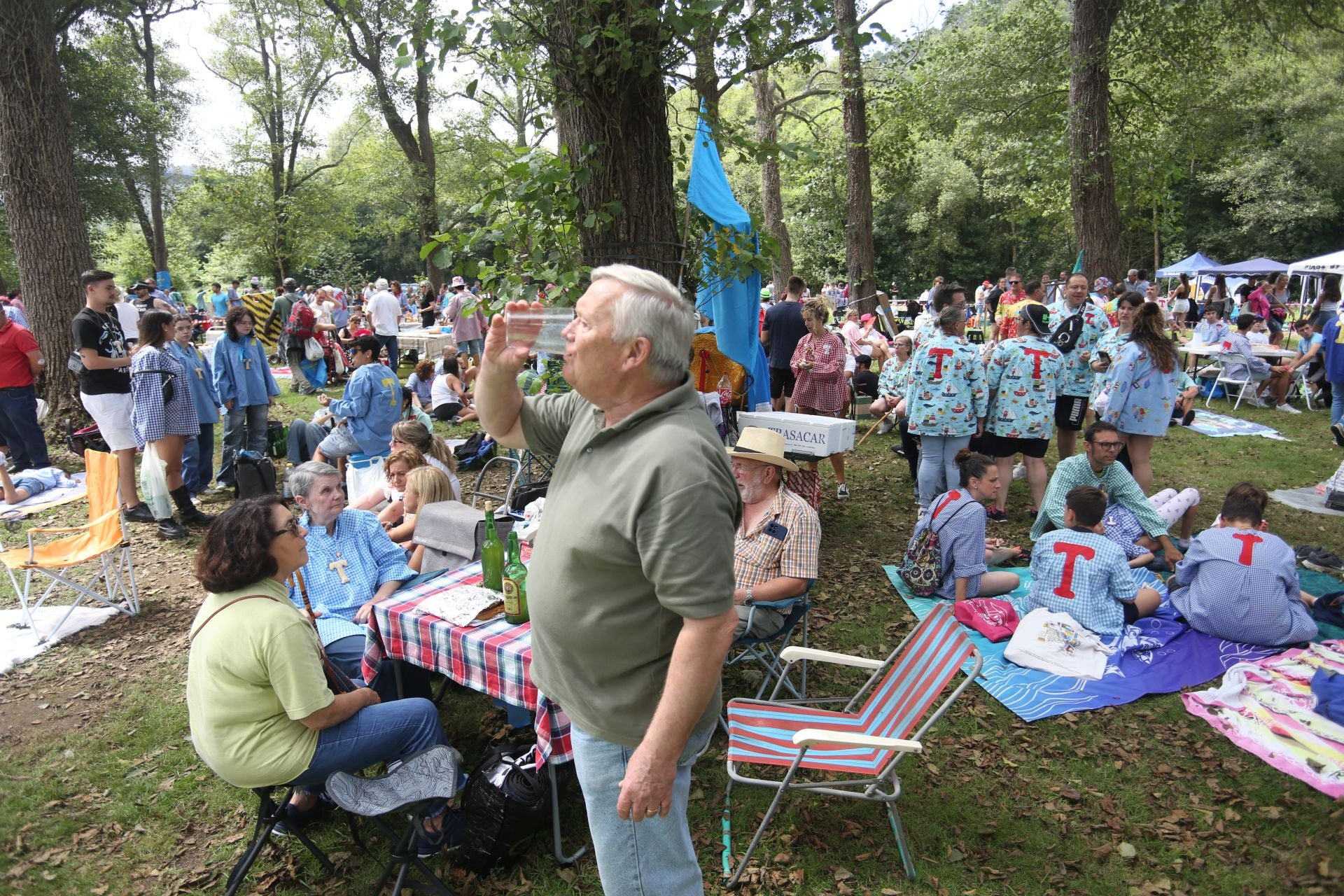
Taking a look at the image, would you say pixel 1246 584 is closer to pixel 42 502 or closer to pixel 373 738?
pixel 373 738

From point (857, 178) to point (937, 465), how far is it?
7913mm

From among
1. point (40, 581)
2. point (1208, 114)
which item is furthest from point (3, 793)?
point (1208, 114)

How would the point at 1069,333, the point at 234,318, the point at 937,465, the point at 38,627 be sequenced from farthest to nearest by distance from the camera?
the point at 234,318 < the point at 1069,333 < the point at 937,465 < the point at 38,627

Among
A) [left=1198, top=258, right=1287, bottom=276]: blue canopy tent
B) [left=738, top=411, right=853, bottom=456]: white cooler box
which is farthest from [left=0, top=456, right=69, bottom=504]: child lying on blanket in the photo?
[left=1198, top=258, right=1287, bottom=276]: blue canopy tent

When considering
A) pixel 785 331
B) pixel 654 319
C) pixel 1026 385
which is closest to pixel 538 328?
pixel 654 319

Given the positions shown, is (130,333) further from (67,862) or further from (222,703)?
(222,703)

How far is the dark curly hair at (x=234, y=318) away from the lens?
7.39m

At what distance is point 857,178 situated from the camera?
1273cm

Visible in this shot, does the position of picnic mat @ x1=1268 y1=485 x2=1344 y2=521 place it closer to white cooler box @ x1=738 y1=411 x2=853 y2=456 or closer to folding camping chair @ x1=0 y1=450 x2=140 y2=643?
white cooler box @ x1=738 y1=411 x2=853 y2=456

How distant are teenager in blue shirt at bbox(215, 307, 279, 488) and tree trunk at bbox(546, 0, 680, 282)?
4.85 m

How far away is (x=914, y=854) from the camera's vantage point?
118 inches

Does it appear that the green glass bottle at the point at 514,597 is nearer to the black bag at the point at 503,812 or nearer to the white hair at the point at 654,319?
the black bag at the point at 503,812

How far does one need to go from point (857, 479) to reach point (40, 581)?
22.4 ft

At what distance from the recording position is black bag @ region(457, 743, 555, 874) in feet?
9.25
